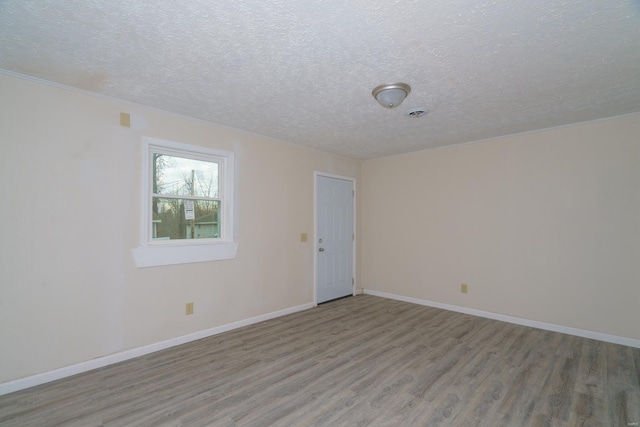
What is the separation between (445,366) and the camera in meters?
2.74

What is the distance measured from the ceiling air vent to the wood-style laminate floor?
2.41 metres

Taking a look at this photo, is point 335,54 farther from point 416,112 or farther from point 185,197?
point 185,197

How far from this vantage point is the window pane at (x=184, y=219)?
313 centimetres

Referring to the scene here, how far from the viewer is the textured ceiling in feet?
5.34

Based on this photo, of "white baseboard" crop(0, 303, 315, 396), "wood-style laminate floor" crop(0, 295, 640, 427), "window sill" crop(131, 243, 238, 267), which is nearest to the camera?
"wood-style laminate floor" crop(0, 295, 640, 427)

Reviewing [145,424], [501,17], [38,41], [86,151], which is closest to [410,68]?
[501,17]

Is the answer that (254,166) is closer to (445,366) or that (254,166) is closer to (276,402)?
(276,402)

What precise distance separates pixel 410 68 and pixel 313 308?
347 cm

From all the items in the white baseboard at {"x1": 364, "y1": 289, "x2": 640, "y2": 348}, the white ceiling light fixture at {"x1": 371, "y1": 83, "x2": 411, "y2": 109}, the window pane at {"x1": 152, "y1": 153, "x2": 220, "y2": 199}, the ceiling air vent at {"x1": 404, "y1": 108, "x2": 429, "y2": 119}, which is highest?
the ceiling air vent at {"x1": 404, "y1": 108, "x2": 429, "y2": 119}

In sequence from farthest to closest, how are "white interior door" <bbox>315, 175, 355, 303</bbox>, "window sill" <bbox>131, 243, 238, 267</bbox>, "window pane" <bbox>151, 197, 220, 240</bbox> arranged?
1. "white interior door" <bbox>315, 175, 355, 303</bbox>
2. "window pane" <bbox>151, 197, 220, 240</bbox>
3. "window sill" <bbox>131, 243, 238, 267</bbox>

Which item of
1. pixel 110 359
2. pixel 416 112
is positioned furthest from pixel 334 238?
pixel 110 359

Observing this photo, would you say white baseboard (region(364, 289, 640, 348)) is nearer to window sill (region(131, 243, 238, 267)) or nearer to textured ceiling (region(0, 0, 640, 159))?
textured ceiling (region(0, 0, 640, 159))

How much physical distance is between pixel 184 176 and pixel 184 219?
477mm

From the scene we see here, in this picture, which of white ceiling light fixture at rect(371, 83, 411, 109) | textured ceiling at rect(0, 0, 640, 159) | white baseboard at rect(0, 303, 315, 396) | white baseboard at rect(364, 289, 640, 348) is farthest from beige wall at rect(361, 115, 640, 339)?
white baseboard at rect(0, 303, 315, 396)
